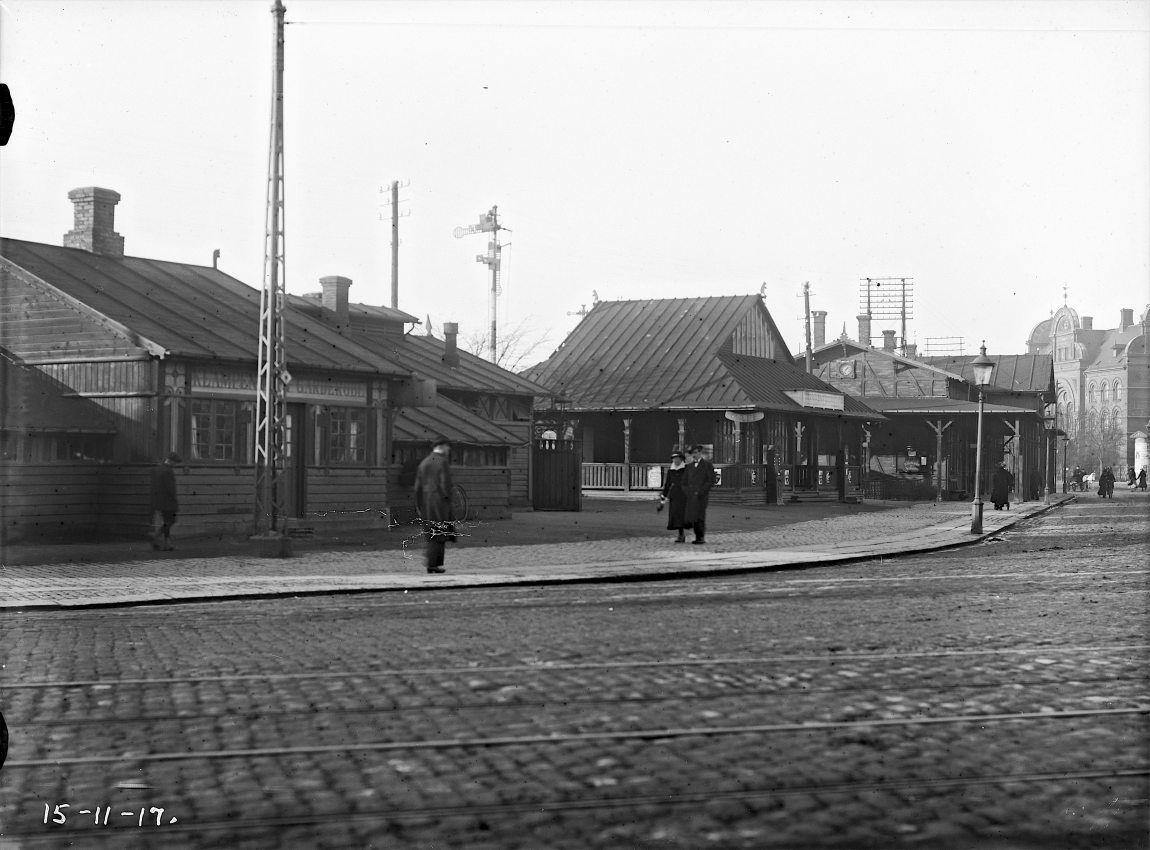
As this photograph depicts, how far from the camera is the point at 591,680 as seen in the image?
8.68 metres

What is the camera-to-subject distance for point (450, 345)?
125 feet

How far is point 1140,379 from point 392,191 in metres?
107

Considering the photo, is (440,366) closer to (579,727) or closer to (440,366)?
(440,366)

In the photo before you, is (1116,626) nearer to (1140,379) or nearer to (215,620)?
(215,620)

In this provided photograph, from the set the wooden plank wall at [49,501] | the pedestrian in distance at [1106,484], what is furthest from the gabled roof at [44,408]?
the pedestrian in distance at [1106,484]

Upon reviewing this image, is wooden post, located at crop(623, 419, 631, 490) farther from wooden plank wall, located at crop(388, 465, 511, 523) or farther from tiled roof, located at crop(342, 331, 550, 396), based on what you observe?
wooden plank wall, located at crop(388, 465, 511, 523)

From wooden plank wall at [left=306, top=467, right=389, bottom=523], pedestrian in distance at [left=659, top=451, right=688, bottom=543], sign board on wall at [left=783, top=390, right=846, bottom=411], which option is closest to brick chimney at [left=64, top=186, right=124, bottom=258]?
wooden plank wall at [left=306, top=467, right=389, bottom=523]

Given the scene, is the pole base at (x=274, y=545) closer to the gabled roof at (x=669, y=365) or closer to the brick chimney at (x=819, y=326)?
the gabled roof at (x=669, y=365)

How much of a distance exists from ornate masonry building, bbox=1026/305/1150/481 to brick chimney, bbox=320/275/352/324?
9219 cm

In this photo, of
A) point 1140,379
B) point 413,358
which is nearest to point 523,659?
point 413,358

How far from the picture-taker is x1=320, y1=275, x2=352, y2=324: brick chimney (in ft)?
114

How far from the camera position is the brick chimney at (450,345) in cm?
3784

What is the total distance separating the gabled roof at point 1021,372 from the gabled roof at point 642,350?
21.8m

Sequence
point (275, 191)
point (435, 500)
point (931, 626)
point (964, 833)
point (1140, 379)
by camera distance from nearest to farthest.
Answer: point (964, 833), point (931, 626), point (435, 500), point (275, 191), point (1140, 379)
